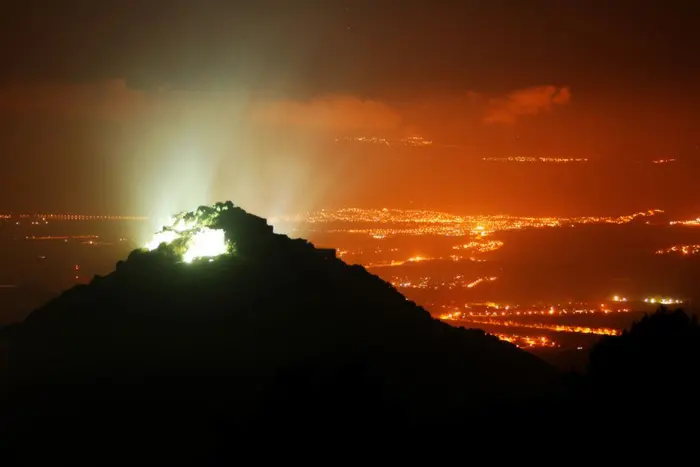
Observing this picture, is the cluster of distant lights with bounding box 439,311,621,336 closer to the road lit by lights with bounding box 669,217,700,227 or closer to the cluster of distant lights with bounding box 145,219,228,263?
the cluster of distant lights with bounding box 145,219,228,263

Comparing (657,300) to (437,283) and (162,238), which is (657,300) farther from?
(162,238)

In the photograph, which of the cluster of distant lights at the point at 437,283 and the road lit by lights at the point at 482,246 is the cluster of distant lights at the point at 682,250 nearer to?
the road lit by lights at the point at 482,246

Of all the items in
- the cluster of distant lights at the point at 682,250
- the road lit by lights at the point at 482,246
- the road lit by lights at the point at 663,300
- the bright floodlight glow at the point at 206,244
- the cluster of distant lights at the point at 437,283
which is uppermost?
the road lit by lights at the point at 482,246

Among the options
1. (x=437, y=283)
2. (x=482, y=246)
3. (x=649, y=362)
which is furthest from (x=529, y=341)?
(x=482, y=246)

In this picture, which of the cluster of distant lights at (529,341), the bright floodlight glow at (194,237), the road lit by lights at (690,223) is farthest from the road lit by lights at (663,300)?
the bright floodlight glow at (194,237)

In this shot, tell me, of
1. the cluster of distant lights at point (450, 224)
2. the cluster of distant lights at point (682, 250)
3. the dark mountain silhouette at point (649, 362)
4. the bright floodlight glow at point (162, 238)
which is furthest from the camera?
the cluster of distant lights at point (450, 224)

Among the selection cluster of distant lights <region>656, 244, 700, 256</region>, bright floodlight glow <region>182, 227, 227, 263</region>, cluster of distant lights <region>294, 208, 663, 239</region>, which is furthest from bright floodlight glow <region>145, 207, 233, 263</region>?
cluster of distant lights <region>294, 208, 663, 239</region>
